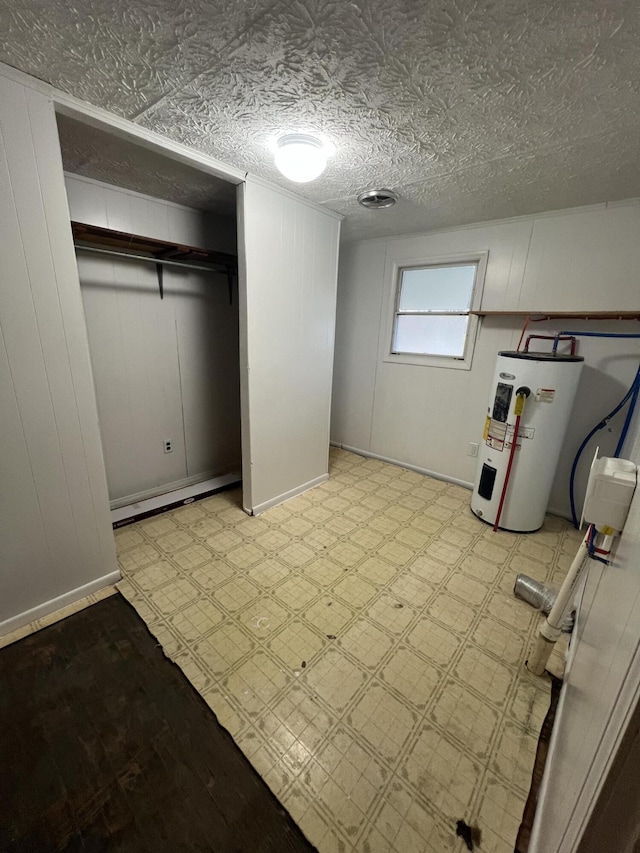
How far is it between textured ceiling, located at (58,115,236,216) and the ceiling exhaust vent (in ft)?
2.91

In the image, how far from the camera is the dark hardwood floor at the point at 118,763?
959mm

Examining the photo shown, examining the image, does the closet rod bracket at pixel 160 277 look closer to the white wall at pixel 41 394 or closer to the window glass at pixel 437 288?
the white wall at pixel 41 394

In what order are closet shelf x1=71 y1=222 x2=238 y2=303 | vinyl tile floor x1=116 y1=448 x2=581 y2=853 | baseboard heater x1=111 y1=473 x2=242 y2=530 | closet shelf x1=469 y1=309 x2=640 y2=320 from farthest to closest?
baseboard heater x1=111 y1=473 x2=242 y2=530 → closet shelf x1=469 y1=309 x2=640 y2=320 → closet shelf x1=71 y1=222 x2=238 y2=303 → vinyl tile floor x1=116 y1=448 x2=581 y2=853

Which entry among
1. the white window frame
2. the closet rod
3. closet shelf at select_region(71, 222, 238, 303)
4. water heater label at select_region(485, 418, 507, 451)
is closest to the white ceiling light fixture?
closet shelf at select_region(71, 222, 238, 303)

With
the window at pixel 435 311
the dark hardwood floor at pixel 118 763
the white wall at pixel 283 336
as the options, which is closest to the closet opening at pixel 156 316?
the white wall at pixel 283 336

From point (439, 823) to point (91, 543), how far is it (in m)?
1.83

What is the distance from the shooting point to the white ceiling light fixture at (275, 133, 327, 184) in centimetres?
155

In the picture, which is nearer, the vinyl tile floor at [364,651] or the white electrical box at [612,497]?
the white electrical box at [612,497]

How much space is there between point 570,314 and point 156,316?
9.82 ft

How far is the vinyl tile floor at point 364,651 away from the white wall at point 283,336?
1.27 ft

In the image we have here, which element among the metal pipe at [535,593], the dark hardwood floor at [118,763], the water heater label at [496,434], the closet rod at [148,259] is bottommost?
the dark hardwood floor at [118,763]

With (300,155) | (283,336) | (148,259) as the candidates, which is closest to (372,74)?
(300,155)

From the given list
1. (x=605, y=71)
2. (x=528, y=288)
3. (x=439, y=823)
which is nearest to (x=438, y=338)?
(x=528, y=288)

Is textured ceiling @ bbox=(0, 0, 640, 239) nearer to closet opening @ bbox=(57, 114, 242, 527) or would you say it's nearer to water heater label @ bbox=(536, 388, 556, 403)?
closet opening @ bbox=(57, 114, 242, 527)
